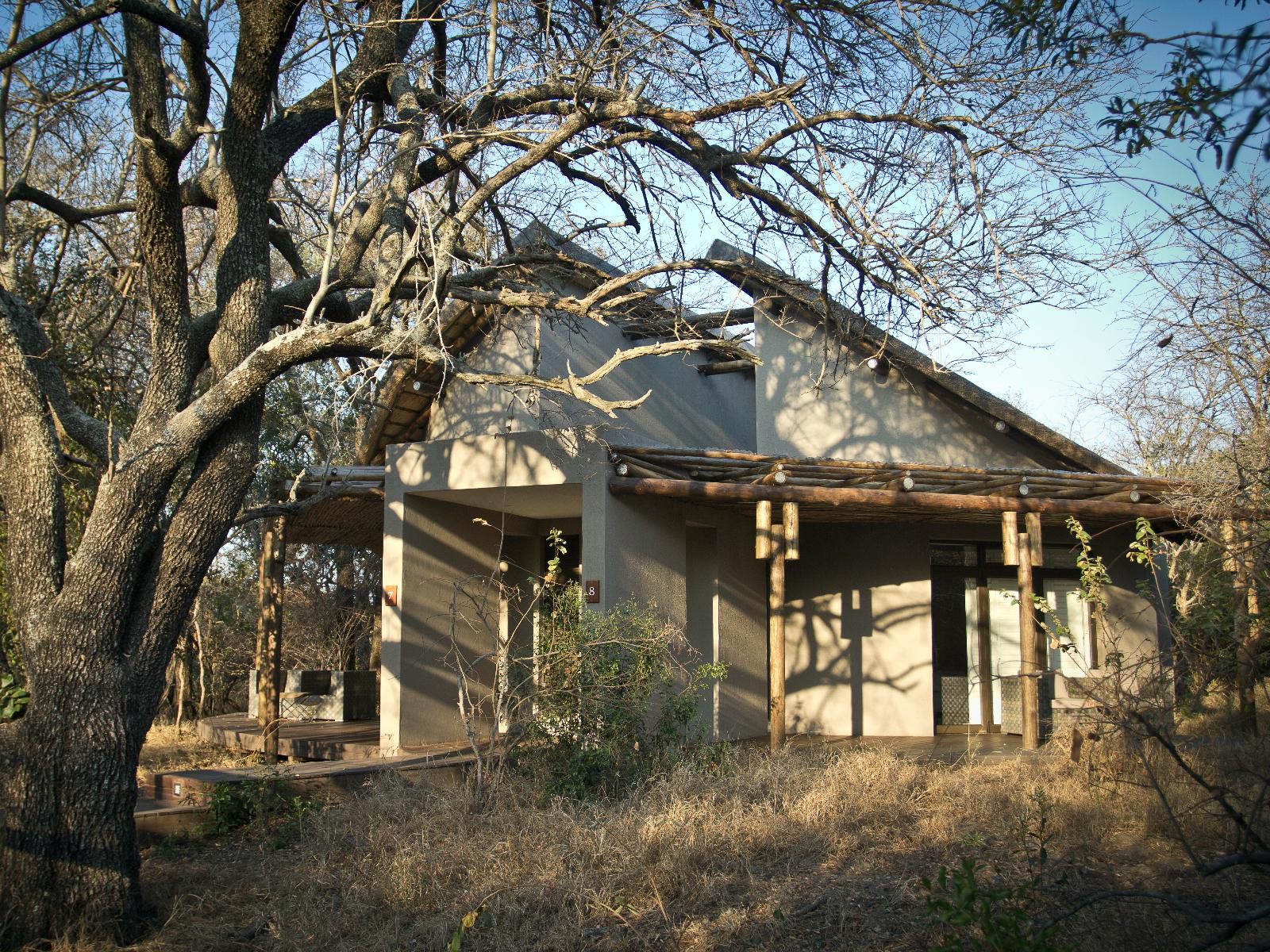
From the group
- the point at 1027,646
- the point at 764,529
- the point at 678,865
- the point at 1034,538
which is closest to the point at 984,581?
the point at 1034,538

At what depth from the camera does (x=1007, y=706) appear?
13.4 meters

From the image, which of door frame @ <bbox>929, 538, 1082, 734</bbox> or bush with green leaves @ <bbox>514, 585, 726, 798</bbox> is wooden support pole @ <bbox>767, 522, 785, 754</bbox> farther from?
door frame @ <bbox>929, 538, 1082, 734</bbox>

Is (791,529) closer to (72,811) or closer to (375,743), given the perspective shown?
(375,743)

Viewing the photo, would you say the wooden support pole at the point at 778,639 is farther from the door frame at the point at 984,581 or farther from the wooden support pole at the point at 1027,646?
the door frame at the point at 984,581

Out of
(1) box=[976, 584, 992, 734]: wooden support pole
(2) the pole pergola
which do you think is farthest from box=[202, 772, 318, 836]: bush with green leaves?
(1) box=[976, 584, 992, 734]: wooden support pole

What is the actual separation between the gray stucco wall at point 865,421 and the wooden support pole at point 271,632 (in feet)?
18.8

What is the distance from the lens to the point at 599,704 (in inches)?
362

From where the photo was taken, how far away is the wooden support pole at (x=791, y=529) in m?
10.6

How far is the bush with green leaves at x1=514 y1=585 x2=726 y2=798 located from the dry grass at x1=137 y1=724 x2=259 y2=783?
3955 mm

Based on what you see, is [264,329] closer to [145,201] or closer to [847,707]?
[145,201]

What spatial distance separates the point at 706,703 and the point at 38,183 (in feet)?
29.3

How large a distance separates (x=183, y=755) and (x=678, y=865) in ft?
28.5

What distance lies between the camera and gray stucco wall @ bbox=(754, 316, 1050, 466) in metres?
12.9

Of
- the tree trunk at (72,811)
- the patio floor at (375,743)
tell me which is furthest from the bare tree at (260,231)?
the patio floor at (375,743)
